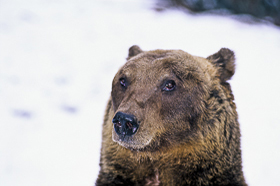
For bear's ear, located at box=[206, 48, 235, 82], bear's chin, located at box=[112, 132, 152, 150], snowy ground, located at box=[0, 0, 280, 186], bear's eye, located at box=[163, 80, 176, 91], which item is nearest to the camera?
bear's chin, located at box=[112, 132, 152, 150]

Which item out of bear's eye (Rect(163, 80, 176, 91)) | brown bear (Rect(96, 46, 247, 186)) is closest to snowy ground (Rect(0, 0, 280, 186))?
brown bear (Rect(96, 46, 247, 186))

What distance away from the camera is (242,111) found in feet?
22.7

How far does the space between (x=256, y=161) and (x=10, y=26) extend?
22.9 feet

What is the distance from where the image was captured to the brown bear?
3.24 meters

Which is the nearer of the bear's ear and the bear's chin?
the bear's chin

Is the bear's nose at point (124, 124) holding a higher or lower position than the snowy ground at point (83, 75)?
lower

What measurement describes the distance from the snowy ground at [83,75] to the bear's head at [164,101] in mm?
2309

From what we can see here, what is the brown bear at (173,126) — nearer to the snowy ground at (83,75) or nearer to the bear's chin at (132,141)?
the bear's chin at (132,141)

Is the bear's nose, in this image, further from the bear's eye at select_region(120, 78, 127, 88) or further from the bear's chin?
the bear's eye at select_region(120, 78, 127, 88)

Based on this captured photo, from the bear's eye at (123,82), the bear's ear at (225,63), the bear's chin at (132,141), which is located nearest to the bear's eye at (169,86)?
the bear's eye at (123,82)

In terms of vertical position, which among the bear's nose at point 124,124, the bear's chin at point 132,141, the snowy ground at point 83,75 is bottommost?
the bear's chin at point 132,141

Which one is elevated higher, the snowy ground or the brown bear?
the snowy ground

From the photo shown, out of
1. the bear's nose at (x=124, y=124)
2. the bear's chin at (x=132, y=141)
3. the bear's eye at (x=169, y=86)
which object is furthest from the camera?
the bear's eye at (x=169, y=86)

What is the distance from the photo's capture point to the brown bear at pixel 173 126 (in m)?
3.24
